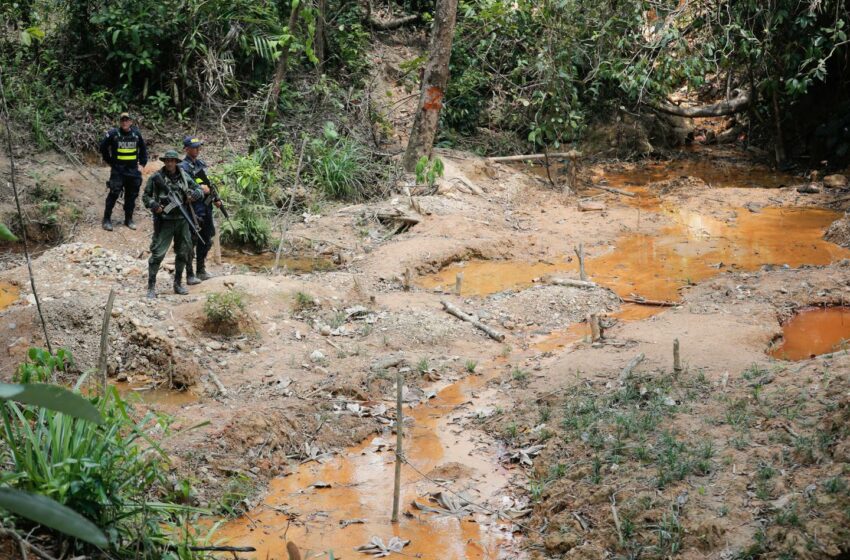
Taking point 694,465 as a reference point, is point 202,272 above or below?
below

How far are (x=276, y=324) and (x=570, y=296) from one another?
10.8 ft

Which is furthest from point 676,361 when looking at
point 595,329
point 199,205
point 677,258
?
point 199,205

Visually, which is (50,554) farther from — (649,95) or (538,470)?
(649,95)

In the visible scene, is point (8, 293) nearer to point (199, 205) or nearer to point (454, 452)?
point (199, 205)

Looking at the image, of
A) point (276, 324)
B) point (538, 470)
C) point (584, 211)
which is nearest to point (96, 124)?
point (276, 324)

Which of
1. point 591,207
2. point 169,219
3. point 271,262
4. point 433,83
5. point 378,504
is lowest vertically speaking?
point 271,262

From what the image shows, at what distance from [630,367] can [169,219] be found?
4706 millimetres

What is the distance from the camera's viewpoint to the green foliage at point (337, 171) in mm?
12738

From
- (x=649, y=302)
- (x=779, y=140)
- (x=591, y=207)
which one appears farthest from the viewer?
(x=779, y=140)

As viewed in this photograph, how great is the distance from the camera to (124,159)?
35.4 feet

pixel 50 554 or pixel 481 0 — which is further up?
pixel 481 0

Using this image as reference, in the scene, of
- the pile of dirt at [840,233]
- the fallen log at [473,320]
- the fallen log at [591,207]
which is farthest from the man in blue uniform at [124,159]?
the pile of dirt at [840,233]

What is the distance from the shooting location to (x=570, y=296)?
364 inches

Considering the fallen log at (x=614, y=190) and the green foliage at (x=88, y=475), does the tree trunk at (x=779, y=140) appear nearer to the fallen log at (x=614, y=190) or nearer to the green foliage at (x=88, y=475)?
the fallen log at (x=614, y=190)
